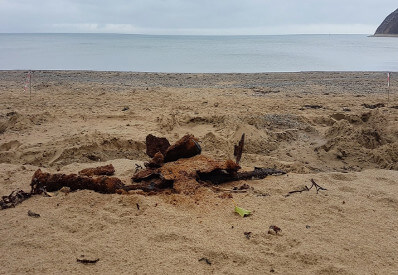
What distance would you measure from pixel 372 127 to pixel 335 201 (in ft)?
11.8

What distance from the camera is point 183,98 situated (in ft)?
35.1

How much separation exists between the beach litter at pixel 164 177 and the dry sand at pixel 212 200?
0.13 meters

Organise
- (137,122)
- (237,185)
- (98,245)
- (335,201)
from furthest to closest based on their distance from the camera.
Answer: (137,122)
(237,185)
(335,201)
(98,245)

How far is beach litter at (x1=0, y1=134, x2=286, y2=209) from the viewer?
3.98m

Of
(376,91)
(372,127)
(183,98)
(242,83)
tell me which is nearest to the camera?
(372,127)

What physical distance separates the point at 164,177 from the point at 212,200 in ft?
2.14

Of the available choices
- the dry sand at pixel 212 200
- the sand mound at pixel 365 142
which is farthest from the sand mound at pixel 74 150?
the sand mound at pixel 365 142

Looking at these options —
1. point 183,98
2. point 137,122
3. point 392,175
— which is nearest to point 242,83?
point 183,98

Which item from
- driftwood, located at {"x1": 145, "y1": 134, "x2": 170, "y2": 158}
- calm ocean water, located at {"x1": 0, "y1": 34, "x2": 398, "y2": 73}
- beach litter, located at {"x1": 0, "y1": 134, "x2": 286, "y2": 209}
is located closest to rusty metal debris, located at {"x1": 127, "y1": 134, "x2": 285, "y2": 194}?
beach litter, located at {"x1": 0, "y1": 134, "x2": 286, "y2": 209}

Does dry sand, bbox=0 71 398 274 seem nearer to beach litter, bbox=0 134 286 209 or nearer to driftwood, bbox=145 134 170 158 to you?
beach litter, bbox=0 134 286 209

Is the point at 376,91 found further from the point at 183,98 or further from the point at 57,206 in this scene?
the point at 57,206

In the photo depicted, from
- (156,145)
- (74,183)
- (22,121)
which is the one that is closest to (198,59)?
(22,121)

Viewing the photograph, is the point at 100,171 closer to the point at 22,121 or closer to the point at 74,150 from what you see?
the point at 74,150

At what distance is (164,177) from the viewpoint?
4.09 metres
